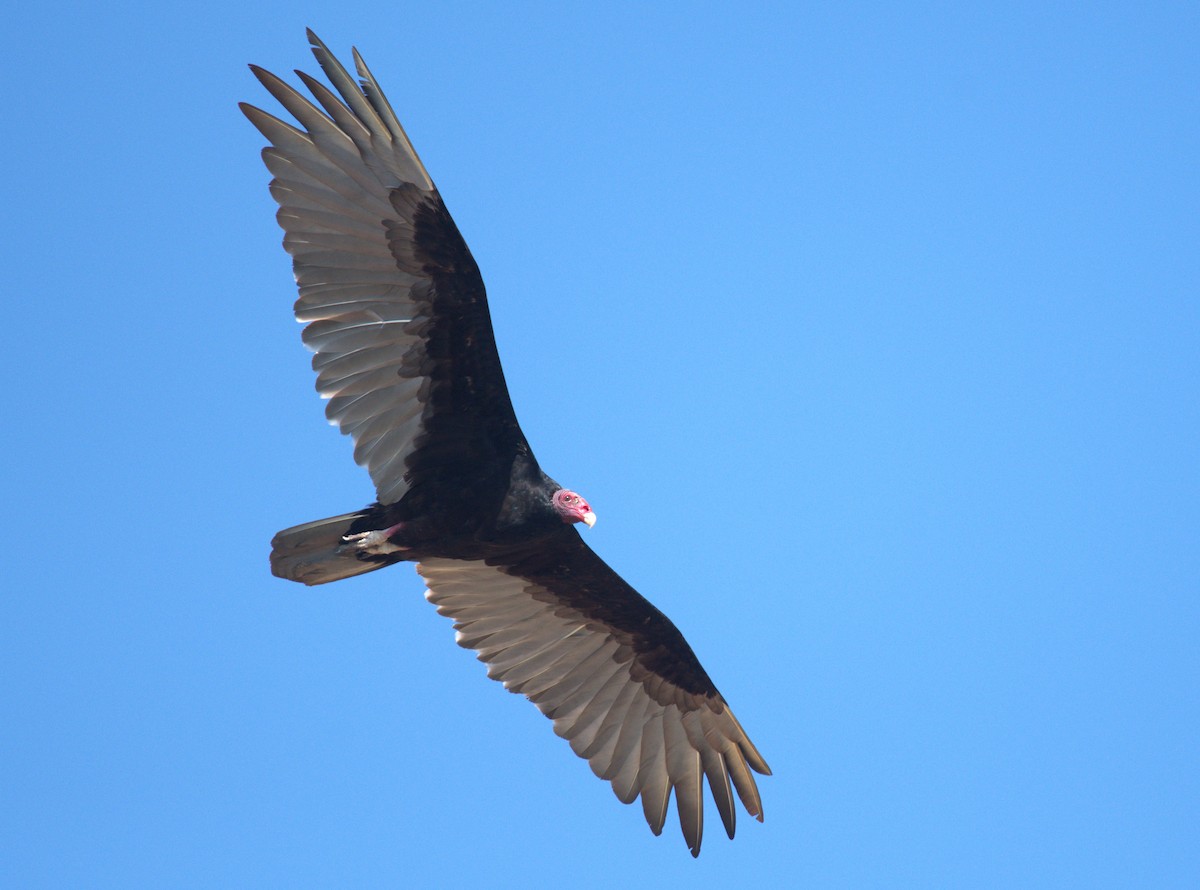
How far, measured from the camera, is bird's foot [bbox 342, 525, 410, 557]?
7289mm

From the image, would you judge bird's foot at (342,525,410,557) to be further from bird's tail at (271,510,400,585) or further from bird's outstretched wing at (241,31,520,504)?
bird's outstretched wing at (241,31,520,504)

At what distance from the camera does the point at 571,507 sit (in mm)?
7473

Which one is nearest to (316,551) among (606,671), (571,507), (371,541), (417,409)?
(371,541)

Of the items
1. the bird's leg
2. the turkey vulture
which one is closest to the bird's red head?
the turkey vulture

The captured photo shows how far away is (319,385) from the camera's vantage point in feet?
23.5

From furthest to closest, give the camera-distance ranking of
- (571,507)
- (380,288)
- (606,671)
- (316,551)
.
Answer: (606,671), (571,507), (316,551), (380,288)

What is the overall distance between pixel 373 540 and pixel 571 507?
44.1 inches

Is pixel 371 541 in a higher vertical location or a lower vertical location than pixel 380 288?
lower

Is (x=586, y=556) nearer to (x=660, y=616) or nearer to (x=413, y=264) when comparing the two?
(x=660, y=616)

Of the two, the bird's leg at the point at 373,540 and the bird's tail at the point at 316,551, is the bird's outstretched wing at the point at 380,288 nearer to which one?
the bird's leg at the point at 373,540

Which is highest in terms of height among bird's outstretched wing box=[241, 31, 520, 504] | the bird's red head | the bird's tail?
bird's outstretched wing box=[241, 31, 520, 504]

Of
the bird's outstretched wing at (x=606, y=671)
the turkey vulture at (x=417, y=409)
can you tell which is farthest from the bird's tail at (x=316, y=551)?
the bird's outstretched wing at (x=606, y=671)

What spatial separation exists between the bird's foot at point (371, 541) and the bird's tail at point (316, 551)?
3 centimetres

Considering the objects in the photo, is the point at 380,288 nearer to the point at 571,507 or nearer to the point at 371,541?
the point at 371,541
